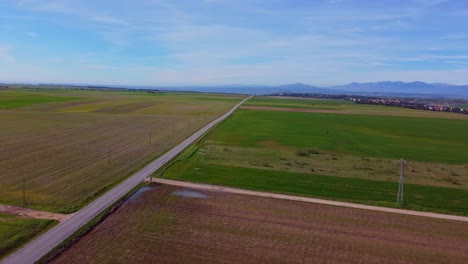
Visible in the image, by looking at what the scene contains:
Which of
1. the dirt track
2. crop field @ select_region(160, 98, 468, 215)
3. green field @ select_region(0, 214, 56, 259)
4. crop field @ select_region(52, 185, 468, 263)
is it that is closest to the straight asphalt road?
green field @ select_region(0, 214, 56, 259)

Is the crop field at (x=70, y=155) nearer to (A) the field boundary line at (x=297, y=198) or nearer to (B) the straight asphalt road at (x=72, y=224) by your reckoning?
(B) the straight asphalt road at (x=72, y=224)

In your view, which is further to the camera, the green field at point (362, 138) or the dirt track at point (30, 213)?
the green field at point (362, 138)

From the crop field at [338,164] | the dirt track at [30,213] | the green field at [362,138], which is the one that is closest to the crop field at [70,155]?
the dirt track at [30,213]

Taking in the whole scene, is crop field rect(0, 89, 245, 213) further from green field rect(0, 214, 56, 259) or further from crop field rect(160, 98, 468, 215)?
crop field rect(160, 98, 468, 215)

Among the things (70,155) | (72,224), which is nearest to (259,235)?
(72,224)

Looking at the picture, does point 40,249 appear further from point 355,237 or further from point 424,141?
point 424,141
